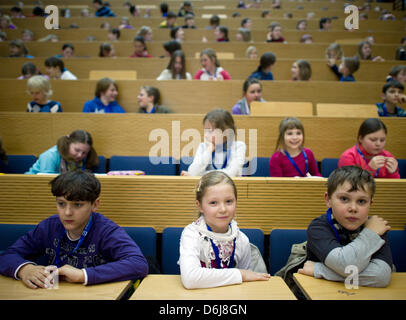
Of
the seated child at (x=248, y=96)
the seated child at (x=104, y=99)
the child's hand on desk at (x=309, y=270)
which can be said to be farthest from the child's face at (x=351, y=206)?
the seated child at (x=104, y=99)

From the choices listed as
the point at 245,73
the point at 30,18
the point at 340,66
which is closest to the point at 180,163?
the point at 245,73

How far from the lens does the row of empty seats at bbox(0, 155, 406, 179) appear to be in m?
2.15

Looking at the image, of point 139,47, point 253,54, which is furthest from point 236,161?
point 139,47

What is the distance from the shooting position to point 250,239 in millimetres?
1343

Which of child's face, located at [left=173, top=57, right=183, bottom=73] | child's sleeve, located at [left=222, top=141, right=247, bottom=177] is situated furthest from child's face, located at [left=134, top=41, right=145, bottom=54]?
child's sleeve, located at [left=222, top=141, right=247, bottom=177]

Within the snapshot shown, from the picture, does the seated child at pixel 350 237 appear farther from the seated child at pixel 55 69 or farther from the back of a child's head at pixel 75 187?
the seated child at pixel 55 69

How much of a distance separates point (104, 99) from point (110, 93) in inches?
3.1

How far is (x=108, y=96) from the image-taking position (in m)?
2.73

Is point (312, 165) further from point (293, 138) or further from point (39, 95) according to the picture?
point (39, 95)

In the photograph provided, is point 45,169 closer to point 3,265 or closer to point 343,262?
point 3,265

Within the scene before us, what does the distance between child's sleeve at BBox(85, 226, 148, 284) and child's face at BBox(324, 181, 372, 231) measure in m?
0.66

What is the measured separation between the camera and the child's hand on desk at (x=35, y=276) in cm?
90

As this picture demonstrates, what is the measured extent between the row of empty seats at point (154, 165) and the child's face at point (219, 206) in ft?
3.26

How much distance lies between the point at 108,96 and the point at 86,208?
5.82ft
